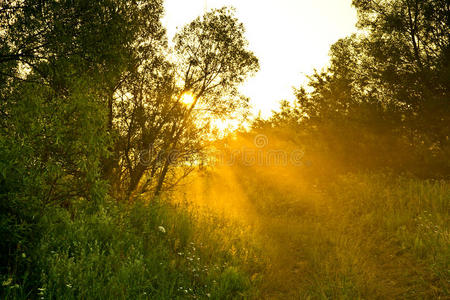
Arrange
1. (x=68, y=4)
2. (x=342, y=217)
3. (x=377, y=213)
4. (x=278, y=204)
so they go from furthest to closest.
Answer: (x=278, y=204)
(x=342, y=217)
(x=377, y=213)
(x=68, y=4)

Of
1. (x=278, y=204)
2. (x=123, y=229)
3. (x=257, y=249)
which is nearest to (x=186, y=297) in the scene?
(x=123, y=229)

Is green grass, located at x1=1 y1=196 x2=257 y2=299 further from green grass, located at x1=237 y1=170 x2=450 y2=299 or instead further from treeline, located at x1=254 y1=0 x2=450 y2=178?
treeline, located at x1=254 y1=0 x2=450 y2=178

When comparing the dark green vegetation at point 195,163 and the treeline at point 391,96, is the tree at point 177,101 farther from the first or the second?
the treeline at point 391,96

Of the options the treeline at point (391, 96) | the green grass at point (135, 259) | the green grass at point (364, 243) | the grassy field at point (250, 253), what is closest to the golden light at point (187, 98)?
the grassy field at point (250, 253)

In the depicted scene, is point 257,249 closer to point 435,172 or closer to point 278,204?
point 278,204

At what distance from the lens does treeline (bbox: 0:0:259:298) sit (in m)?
4.64

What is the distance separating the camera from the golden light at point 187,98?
1247cm

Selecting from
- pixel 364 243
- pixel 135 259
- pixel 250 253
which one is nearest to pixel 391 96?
pixel 364 243

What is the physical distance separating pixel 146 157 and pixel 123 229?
14.4ft

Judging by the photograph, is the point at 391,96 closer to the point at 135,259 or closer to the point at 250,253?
the point at 250,253

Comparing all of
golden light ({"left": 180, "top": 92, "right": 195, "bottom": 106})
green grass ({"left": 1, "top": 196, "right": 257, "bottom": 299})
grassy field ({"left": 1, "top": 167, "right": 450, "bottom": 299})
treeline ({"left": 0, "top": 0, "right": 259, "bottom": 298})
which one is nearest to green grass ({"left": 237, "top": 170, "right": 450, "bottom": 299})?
grassy field ({"left": 1, "top": 167, "right": 450, "bottom": 299})

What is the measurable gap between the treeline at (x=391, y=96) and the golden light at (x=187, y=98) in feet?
28.5

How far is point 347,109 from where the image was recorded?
52.5ft

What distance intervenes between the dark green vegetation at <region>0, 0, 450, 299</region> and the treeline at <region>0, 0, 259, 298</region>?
0.14 feet
